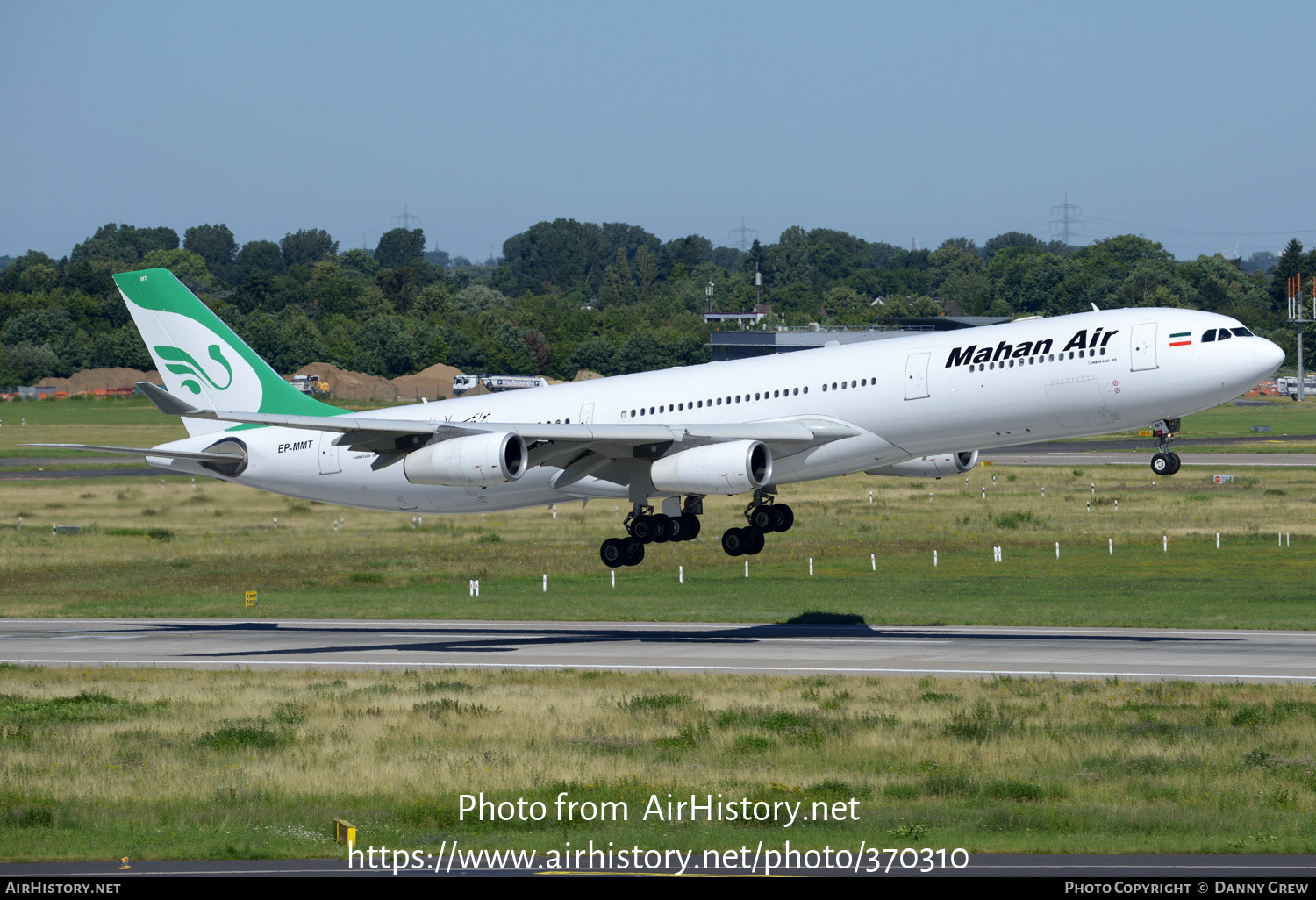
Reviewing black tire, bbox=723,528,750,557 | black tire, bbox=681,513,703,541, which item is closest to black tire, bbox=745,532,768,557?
black tire, bbox=723,528,750,557

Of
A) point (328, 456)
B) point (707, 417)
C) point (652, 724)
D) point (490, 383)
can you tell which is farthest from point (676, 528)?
point (490, 383)

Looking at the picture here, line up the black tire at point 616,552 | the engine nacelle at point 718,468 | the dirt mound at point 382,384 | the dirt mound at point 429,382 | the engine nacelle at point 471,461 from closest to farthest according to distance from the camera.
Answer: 1. the engine nacelle at point 718,468
2. the engine nacelle at point 471,461
3. the black tire at point 616,552
4. the dirt mound at point 382,384
5. the dirt mound at point 429,382

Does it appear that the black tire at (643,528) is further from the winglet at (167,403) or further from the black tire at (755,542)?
the winglet at (167,403)

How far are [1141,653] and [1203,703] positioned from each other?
1049cm

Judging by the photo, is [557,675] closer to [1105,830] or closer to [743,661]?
[743,661]

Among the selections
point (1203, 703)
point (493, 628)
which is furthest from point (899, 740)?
point (493, 628)

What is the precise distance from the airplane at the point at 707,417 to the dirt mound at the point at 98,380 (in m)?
139

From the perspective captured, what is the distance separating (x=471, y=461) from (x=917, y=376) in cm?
1430

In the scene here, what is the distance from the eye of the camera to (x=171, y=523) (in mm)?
91438

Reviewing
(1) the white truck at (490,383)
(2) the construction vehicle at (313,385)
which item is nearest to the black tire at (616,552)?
(1) the white truck at (490,383)

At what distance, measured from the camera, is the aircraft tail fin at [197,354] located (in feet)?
186

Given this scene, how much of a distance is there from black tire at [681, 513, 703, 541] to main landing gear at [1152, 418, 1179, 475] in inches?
631

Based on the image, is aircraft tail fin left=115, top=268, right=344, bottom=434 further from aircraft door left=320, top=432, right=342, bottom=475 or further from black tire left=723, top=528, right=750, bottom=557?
black tire left=723, top=528, right=750, bottom=557

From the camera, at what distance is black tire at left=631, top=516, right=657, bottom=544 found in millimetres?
52094
